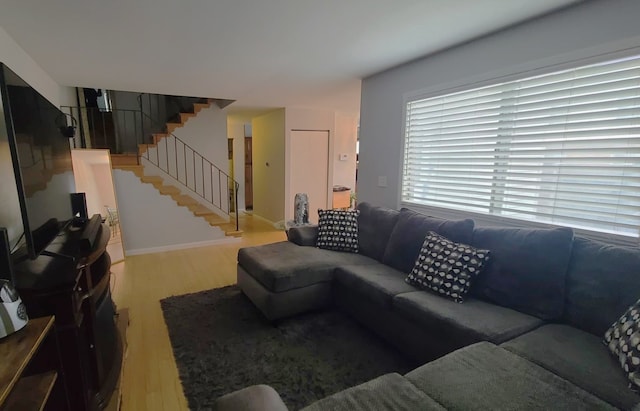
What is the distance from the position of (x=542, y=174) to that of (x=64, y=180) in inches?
132

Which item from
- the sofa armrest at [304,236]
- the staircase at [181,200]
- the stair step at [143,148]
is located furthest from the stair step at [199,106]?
the sofa armrest at [304,236]

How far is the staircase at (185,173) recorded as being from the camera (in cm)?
495

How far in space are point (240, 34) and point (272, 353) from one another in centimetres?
234

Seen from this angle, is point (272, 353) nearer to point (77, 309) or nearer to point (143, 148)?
point (77, 309)

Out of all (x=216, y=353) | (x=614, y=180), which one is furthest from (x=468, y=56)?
(x=216, y=353)

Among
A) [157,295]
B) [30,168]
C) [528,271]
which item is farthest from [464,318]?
[157,295]

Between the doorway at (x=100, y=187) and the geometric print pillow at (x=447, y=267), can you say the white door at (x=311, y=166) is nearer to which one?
the doorway at (x=100, y=187)

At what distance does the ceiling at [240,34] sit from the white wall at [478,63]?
0.13 meters

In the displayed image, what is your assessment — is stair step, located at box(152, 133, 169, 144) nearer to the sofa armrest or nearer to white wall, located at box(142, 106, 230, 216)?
white wall, located at box(142, 106, 230, 216)

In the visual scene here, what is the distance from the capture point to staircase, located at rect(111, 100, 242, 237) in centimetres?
495

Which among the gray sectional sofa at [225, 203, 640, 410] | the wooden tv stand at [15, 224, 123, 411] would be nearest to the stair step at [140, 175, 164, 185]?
the gray sectional sofa at [225, 203, 640, 410]

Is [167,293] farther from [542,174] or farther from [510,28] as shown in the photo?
[510,28]

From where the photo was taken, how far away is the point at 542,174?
223 cm

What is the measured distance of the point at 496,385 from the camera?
126cm
